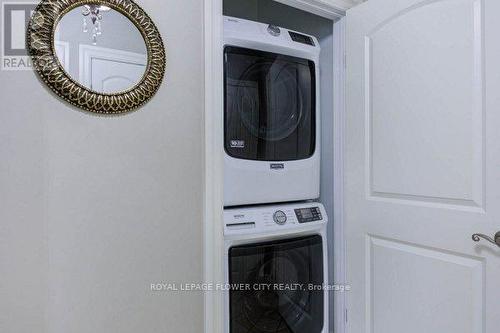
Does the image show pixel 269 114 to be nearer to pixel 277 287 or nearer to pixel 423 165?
pixel 423 165

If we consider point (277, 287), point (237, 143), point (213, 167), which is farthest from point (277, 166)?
point (277, 287)

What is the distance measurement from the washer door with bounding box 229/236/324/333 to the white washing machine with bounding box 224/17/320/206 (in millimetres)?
241

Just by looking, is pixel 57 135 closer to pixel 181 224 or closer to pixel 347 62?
pixel 181 224

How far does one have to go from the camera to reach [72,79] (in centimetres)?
99

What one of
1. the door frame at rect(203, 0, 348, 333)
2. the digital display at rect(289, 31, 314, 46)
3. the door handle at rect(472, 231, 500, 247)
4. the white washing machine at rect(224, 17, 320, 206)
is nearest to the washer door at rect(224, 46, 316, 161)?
the white washing machine at rect(224, 17, 320, 206)

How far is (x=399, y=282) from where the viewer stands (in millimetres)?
1485

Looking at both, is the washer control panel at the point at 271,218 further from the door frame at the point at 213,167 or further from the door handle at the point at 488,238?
the door handle at the point at 488,238

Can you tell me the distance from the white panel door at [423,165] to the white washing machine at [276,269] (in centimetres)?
Answer: 18

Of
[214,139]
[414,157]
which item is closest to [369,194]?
[414,157]

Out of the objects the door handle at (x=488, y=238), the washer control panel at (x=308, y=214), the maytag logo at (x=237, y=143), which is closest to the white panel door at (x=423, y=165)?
the door handle at (x=488, y=238)

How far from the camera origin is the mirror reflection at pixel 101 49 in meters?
0.98

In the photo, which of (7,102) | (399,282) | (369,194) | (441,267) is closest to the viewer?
(7,102)

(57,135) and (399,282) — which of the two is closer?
(57,135)

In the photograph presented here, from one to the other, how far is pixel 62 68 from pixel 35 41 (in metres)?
0.09
